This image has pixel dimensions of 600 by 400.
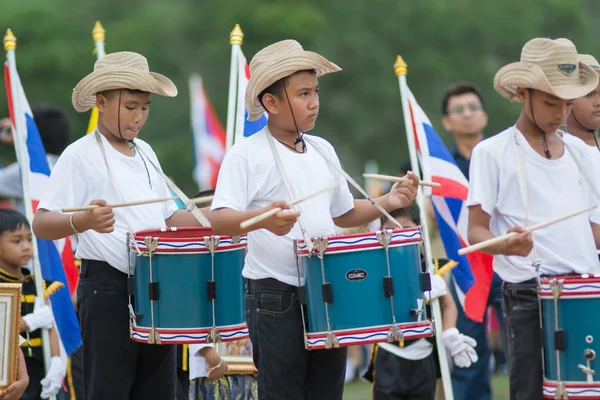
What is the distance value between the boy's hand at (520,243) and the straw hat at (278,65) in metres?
1.22

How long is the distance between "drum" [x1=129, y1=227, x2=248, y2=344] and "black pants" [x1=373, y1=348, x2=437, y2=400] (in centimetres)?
231

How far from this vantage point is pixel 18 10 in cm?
3309

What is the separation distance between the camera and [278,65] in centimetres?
676

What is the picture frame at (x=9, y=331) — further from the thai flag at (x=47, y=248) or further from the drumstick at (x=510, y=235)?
the drumstick at (x=510, y=235)

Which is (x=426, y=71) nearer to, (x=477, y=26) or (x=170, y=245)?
(x=477, y=26)

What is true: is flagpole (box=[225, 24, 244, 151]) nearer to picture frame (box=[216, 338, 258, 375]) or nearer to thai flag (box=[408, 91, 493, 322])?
thai flag (box=[408, 91, 493, 322])

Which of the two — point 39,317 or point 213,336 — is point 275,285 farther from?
point 39,317

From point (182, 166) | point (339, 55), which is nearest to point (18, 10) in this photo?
point (182, 166)

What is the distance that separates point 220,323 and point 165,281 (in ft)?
1.19

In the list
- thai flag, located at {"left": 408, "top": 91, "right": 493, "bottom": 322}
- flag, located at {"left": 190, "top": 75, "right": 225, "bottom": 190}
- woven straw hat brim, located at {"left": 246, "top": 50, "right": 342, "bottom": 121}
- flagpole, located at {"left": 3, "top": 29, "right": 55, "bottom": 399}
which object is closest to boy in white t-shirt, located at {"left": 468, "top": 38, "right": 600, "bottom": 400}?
woven straw hat brim, located at {"left": 246, "top": 50, "right": 342, "bottom": 121}

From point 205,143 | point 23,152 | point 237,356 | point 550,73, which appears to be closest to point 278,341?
point 550,73

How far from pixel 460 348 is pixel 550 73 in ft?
9.21

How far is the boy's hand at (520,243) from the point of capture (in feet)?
20.9


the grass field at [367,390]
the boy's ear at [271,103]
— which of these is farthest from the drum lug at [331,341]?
the grass field at [367,390]
